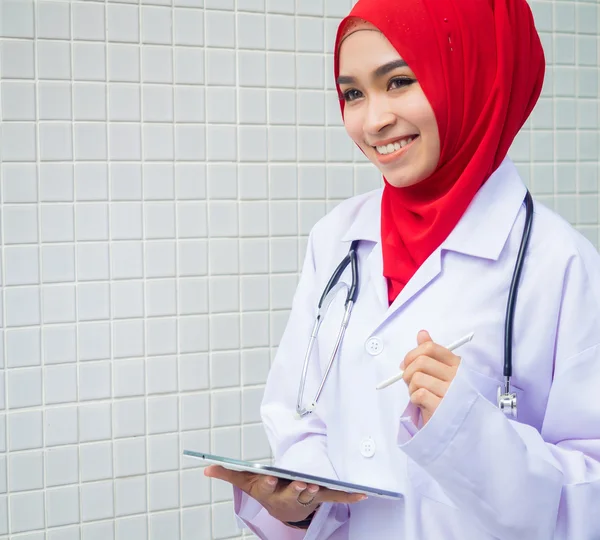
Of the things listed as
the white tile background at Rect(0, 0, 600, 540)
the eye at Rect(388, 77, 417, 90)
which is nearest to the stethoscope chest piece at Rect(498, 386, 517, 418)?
the eye at Rect(388, 77, 417, 90)

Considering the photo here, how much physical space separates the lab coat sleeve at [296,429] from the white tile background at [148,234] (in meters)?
0.54

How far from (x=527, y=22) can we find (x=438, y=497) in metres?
0.69

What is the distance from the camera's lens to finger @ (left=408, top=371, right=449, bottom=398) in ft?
2.98

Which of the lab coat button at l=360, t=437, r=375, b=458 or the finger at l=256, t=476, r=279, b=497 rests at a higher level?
the lab coat button at l=360, t=437, r=375, b=458

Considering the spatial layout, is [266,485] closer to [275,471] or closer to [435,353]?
[275,471]

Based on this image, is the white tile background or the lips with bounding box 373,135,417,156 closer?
the lips with bounding box 373,135,417,156

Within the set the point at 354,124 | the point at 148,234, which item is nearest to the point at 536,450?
the point at 354,124

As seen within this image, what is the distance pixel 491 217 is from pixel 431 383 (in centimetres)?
30

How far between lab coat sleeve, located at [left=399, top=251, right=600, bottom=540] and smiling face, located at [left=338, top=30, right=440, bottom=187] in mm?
261

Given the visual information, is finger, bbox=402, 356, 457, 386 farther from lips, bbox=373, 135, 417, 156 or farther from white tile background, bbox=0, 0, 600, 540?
white tile background, bbox=0, 0, 600, 540

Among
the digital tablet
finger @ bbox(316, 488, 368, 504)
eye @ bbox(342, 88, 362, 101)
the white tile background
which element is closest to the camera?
the digital tablet

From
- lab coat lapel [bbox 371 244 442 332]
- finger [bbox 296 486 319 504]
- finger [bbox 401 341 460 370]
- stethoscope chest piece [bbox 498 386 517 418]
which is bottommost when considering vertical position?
finger [bbox 296 486 319 504]

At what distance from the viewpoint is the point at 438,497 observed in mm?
1024

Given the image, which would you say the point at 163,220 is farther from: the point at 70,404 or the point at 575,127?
the point at 575,127
